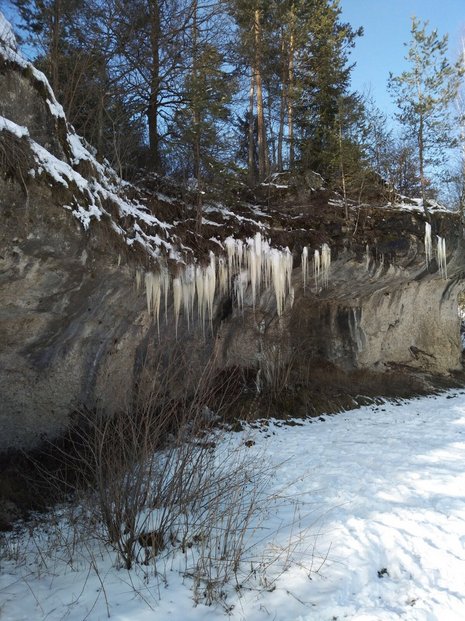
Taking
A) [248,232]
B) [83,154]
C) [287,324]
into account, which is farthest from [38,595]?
Answer: [287,324]

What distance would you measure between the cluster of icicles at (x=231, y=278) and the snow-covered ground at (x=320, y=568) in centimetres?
343

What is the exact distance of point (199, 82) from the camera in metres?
8.38

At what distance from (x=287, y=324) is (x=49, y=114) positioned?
7.24 metres

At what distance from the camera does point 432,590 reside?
3578mm

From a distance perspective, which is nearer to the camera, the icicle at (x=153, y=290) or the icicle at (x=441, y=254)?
the icicle at (x=153, y=290)

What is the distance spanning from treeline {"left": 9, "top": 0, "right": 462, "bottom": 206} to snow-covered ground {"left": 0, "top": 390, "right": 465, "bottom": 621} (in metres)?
6.11

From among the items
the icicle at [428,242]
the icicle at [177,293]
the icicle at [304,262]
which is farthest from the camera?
the icicle at [428,242]

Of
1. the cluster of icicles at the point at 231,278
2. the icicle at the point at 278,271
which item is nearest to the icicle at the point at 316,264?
the cluster of icicles at the point at 231,278

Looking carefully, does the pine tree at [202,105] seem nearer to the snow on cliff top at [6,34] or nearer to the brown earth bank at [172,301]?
the brown earth bank at [172,301]

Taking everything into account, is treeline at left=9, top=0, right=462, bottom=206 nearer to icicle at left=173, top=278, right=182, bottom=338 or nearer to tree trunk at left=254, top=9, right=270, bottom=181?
tree trunk at left=254, top=9, right=270, bottom=181

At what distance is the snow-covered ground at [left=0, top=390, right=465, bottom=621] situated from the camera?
11.1ft

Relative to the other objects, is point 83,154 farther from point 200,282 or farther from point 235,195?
point 235,195

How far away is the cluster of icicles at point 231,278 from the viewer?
297 inches

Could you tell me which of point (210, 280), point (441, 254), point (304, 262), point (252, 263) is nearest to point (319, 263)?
point (304, 262)
